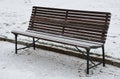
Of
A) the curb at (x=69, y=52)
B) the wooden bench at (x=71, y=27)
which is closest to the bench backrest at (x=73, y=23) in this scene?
the wooden bench at (x=71, y=27)

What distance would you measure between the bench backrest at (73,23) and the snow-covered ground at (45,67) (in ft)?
1.82

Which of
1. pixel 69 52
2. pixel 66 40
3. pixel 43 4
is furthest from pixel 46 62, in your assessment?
pixel 43 4

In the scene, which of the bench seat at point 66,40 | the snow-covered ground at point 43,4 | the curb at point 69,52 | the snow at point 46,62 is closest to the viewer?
the bench seat at point 66,40

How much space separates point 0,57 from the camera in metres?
6.36

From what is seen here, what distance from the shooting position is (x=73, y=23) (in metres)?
6.06

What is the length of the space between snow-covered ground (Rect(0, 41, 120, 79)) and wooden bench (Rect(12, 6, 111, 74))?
0.77 feet

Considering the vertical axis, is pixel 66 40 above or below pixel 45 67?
above

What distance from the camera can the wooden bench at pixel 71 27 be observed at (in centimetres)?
552

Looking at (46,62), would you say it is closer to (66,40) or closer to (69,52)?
(69,52)

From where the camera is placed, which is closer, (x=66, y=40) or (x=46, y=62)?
(x=66, y=40)

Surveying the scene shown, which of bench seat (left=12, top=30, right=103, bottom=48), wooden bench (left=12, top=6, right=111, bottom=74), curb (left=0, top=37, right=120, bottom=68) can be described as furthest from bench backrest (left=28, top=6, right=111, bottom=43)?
curb (left=0, top=37, right=120, bottom=68)

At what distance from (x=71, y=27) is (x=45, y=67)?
106 cm

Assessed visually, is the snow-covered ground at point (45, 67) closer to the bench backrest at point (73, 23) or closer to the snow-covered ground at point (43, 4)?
the bench backrest at point (73, 23)

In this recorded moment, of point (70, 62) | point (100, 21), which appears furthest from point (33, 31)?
point (100, 21)
